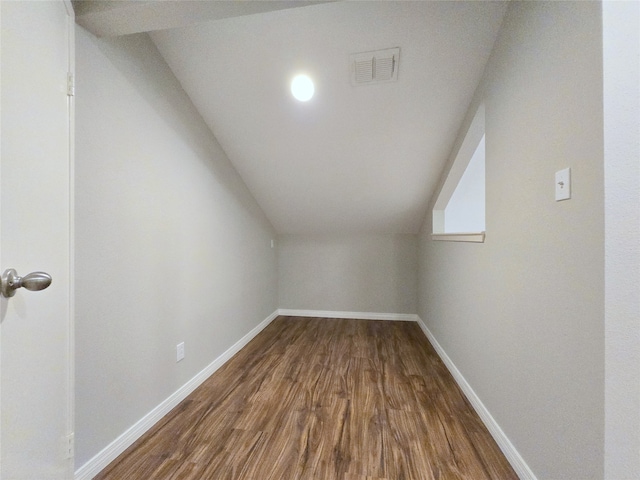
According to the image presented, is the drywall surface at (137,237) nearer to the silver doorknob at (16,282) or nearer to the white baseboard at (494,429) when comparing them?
the silver doorknob at (16,282)

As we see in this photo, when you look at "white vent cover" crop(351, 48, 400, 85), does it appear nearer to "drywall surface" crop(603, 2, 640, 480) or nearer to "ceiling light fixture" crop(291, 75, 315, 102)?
"ceiling light fixture" crop(291, 75, 315, 102)

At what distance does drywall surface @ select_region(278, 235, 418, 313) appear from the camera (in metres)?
3.68

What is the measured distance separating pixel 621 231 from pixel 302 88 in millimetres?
1792

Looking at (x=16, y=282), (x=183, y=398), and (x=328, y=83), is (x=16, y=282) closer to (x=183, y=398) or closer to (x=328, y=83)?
(x=183, y=398)

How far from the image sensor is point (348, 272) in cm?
379

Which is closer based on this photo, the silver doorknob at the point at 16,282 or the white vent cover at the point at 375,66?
the silver doorknob at the point at 16,282

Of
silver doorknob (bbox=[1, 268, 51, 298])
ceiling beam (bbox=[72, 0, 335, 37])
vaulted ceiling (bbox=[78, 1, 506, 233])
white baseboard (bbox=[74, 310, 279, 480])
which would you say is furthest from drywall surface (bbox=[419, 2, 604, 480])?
white baseboard (bbox=[74, 310, 279, 480])

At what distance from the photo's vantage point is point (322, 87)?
1.83m

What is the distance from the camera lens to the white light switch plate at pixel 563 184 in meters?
0.92

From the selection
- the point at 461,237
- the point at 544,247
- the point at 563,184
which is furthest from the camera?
the point at 461,237

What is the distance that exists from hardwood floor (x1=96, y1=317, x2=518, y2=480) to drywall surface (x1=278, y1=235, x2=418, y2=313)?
1320mm

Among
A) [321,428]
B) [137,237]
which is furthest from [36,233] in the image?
[321,428]

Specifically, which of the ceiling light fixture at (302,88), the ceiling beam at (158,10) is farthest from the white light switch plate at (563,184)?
the ceiling light fixture at (302,88)

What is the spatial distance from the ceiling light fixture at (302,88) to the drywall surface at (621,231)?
4.70 feet
